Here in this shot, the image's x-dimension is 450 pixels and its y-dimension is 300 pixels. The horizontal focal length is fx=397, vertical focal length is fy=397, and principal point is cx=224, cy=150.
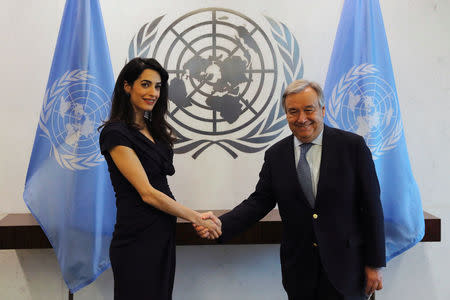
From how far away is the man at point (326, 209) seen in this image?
1.65 m

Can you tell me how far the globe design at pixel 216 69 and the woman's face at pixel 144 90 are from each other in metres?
0.80

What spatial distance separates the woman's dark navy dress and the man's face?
0.62 meters

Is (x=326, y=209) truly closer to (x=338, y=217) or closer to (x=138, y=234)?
(x=338, y=217)

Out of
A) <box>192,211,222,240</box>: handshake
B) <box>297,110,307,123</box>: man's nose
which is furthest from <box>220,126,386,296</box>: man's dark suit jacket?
<box>192,211,222,240</box>: handshake

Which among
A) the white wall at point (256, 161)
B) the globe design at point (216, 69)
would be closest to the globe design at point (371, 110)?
the white wall at point (256, 161)

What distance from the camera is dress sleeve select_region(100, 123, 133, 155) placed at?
68.2 inches

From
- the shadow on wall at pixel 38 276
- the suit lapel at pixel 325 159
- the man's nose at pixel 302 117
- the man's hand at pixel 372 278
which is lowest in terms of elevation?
the shadow on wall at pixel 38 276

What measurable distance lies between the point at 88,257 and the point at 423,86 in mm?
2476

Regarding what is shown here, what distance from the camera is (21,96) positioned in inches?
104

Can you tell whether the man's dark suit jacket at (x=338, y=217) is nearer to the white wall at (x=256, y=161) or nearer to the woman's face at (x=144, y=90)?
the woman's face at (x=144, y=90)

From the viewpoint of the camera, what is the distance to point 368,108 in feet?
7.86

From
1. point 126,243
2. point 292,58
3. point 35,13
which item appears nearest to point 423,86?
point 292,58

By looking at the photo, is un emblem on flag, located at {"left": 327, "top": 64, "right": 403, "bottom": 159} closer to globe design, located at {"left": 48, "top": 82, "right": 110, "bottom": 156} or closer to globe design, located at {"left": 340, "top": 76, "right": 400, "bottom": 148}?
globe design, located at {"left": 340, "top": 76, "right": 400, "bottom": 148}

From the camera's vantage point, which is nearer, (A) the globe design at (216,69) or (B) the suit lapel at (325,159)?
(B) the suit lapel at (325,159)
